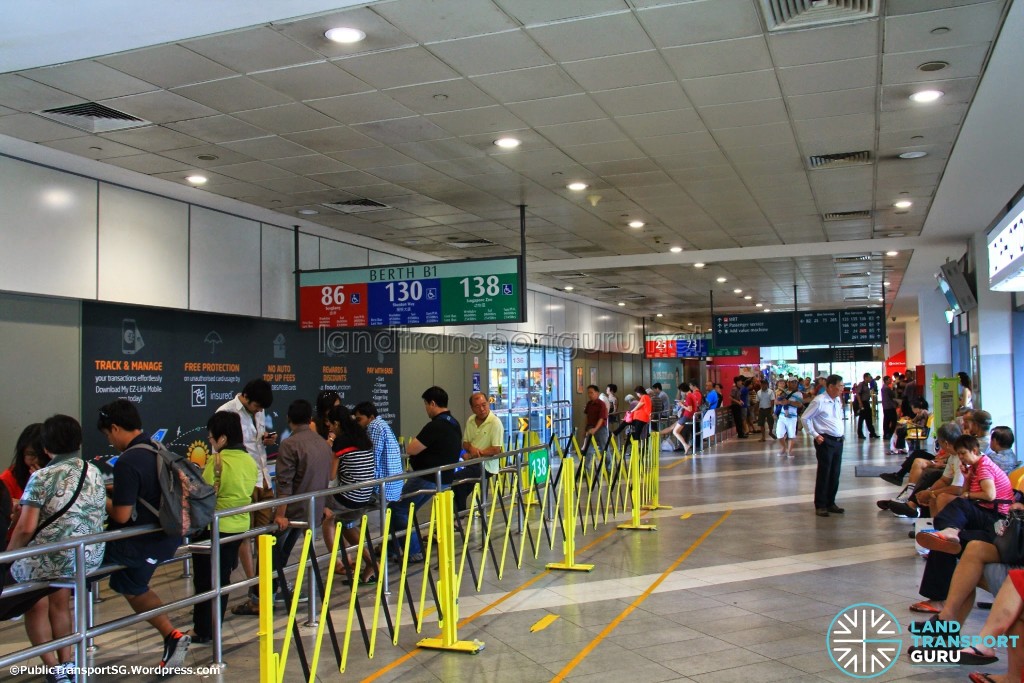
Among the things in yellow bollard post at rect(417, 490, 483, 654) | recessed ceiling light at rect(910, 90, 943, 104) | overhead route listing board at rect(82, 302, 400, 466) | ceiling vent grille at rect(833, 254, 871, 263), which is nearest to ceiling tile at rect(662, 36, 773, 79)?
recessed ceiling light at rect(910, 90, 943, 104)

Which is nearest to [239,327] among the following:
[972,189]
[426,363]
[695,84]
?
[426,363]

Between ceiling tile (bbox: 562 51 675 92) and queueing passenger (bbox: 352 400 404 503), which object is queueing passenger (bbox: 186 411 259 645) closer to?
queueing passenger (bbox: 352 400 404 503)

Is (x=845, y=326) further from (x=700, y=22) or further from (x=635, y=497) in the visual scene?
(x=700, y=22)

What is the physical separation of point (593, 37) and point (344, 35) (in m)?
1.55

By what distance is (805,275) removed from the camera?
17.0m

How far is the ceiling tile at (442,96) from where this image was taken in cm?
612

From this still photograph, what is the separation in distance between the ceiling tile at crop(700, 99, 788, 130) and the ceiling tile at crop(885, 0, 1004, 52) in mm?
1190

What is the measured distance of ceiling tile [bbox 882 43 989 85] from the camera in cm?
555

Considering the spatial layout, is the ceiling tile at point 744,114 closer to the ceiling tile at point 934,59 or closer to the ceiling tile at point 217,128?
the ceiling tile at point 934,59

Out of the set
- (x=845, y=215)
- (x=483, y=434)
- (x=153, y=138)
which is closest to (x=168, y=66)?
(x=153, y=138)

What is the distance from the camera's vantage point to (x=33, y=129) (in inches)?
264

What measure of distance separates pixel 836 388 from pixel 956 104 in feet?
12.9

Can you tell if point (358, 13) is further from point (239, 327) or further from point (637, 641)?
point (239, 327)

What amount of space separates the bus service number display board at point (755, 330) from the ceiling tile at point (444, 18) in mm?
14496
